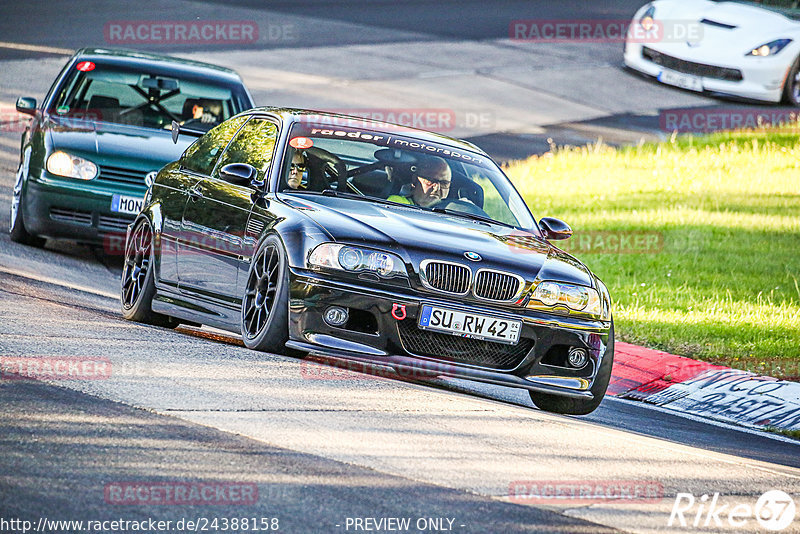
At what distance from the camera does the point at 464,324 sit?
25.2 feet

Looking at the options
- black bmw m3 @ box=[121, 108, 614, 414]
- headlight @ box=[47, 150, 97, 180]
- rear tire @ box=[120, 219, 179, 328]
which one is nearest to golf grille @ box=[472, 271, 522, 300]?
black bmw m3 @ box=[121, 108, 614, 414]

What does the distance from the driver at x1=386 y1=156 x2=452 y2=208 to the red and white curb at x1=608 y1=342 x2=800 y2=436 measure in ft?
6.99

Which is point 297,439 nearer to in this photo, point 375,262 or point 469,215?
point 375,262

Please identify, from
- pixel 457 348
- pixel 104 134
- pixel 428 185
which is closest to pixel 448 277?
pixel 457 348

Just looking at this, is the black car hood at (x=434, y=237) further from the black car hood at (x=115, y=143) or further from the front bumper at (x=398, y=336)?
the black car hood at (x=115, y=143)

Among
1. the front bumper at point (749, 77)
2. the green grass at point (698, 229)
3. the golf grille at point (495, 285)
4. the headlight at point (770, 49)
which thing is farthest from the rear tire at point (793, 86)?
the golf grille at point (495, 285)

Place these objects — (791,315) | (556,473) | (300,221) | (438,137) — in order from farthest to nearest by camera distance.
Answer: (791,315) → (438,137) → (300,221) → (556,473)

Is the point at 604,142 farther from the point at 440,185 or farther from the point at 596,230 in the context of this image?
the point at 440,185

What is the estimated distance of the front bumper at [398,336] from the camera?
25.1 feet

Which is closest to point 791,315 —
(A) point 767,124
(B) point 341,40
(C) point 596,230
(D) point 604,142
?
(C) point 596,230

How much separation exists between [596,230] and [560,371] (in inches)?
284

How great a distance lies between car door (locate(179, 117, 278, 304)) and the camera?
8.62 metres

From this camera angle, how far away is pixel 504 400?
29.2 feet

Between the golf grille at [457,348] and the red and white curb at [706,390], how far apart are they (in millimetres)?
2309
